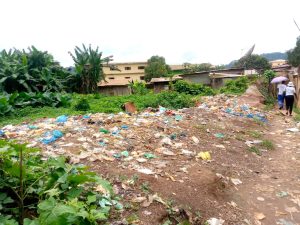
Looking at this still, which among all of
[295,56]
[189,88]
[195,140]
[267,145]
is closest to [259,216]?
[195,140]

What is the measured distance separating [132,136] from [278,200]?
2.31m

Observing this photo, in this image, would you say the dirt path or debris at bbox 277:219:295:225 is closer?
debris at bbox 277:219:295:225

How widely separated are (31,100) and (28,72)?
3.57 m

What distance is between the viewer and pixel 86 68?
15.8 m

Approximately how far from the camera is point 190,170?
3.66 meters

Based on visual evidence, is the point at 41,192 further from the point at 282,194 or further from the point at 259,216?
the point at 282,194

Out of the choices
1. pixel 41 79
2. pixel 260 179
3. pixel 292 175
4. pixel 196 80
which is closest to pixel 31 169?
pixel 260 179

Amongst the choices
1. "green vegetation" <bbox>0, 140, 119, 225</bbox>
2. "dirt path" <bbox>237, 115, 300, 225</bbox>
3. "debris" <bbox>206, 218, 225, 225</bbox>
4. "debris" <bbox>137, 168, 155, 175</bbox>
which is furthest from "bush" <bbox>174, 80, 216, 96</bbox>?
"green vegetation" <bbox>0, 140, 119, 225</bbox>

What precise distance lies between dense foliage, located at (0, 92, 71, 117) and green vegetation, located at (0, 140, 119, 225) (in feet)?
24.7

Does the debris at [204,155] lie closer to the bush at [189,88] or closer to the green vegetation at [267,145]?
the green vegetation at [267,145]

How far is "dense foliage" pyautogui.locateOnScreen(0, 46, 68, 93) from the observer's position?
12594 millimetres

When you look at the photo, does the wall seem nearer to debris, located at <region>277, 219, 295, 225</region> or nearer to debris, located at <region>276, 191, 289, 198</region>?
debris, located at <region>276, 191, 289, 198</region>

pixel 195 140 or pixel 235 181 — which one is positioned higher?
pixel 195 140

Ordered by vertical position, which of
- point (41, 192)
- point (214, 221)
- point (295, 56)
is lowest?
point (214, 221)
